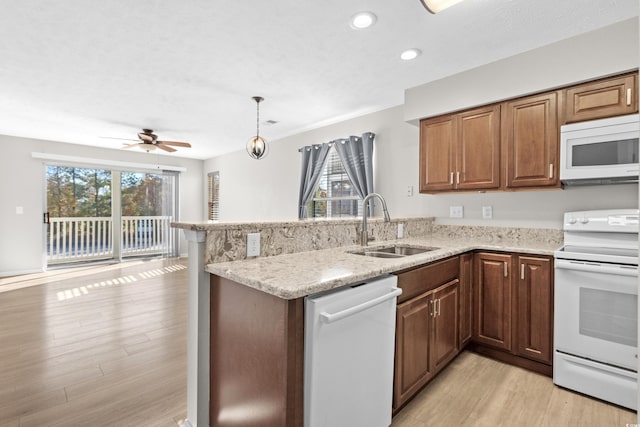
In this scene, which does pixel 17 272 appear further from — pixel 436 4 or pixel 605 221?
pixel 605 221

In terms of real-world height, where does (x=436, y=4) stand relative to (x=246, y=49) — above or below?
below

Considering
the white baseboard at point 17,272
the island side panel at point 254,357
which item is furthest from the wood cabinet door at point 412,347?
the white baseboard at point 17,272

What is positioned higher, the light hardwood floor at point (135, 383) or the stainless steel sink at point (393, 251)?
the stainless steel sink at point (393, 251)

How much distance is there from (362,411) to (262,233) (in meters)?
1.00

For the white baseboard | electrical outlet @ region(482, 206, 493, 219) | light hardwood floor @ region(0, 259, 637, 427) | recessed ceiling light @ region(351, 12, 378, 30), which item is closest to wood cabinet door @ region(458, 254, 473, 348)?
light hardwood floor @ region(0, 259, 637, 427)

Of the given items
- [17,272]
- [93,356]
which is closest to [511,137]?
[93,356]

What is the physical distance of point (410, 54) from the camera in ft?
8.55

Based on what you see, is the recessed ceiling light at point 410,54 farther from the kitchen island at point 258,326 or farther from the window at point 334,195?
the window at point 334,195

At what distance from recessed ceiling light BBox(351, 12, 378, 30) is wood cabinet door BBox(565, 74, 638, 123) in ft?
5.18

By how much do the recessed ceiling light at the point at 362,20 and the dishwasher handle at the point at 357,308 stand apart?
1.81m

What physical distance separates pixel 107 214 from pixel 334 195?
17.1 ft

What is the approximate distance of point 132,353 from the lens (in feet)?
8.18

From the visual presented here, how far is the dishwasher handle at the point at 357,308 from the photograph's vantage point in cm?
117

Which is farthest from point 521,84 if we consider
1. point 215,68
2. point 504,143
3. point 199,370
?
point 199,370
